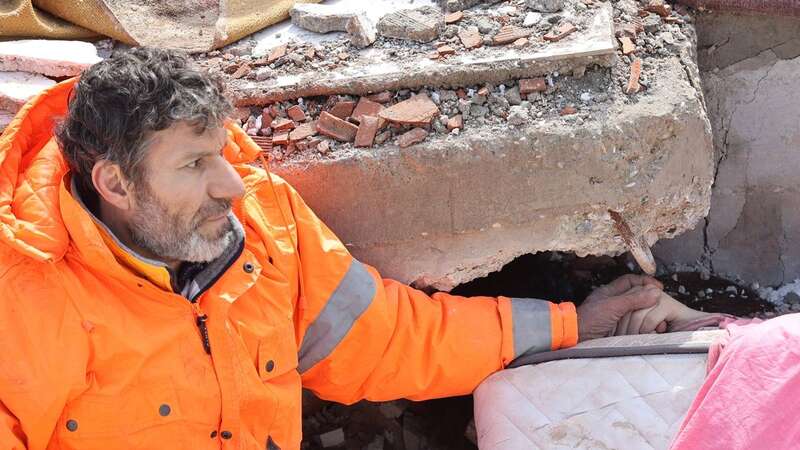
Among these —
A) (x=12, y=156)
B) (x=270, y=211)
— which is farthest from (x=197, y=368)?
(x=12, y=156)

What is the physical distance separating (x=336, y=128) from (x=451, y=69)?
43cm

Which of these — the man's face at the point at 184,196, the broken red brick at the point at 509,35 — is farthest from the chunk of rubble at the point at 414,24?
the man's face at the point at 184,196

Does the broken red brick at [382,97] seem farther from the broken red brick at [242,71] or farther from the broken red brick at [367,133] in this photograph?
the broken red brick at [242,71]

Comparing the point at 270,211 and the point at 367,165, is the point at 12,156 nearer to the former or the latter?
the point at 270,211

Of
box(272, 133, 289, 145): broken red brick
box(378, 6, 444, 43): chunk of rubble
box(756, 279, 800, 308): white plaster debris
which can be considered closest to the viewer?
box(272, 133, 289, 145): broken red brick

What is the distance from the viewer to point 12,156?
7.92 ft

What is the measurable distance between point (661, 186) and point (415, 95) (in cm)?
86

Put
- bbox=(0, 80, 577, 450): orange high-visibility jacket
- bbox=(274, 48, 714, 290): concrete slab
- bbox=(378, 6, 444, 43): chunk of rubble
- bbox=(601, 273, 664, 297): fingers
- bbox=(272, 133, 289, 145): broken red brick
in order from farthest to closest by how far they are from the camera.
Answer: bbox=(601, 273, 664, 297): fingers → bbox=(378, 6, 444, 43): chunk of rubble → bbox=(272, 133, 289, 145): broken red brick → bbox=(274, 48, 714, 290): concrete slab → bbox=(0, 80, 577, 450): orange high-visibility jacket

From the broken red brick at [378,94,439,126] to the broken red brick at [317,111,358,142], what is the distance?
0.11 m

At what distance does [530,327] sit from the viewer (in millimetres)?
2965

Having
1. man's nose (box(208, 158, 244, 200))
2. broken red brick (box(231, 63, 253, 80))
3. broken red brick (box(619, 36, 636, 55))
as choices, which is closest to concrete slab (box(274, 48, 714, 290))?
broken red brick (box(619, 36, 636, 55))

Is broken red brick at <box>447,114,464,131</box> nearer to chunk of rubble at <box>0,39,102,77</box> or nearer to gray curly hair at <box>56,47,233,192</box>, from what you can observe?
gray curly hair at <box>56,47,233,192</box>

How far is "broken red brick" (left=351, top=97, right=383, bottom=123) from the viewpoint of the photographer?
9.74ft

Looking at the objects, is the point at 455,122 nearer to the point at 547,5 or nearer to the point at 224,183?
the point at 547,5
